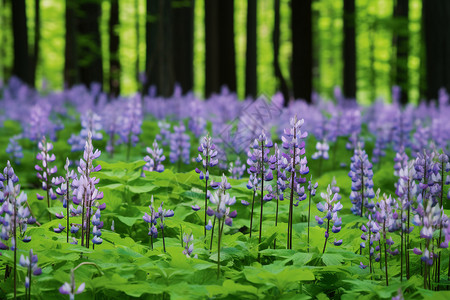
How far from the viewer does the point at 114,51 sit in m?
19.9

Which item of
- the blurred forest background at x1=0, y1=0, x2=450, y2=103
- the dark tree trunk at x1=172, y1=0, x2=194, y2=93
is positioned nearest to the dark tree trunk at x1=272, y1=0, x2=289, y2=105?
the blurred forest background at x1=0, y1=0, x2=450, y2=103

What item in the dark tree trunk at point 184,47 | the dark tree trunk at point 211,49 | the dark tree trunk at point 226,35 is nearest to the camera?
the dark tree trunk at point 226,35

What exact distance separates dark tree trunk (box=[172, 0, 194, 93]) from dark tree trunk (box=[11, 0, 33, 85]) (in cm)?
448

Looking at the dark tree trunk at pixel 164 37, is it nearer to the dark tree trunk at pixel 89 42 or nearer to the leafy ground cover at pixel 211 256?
the leafy ground cover at pixel 211 256

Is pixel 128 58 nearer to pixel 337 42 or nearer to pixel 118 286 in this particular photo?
pixel 337 42

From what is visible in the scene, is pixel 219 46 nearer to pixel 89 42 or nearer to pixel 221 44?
pixel 221 44

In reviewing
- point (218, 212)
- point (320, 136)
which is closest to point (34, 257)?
point (218, 212)

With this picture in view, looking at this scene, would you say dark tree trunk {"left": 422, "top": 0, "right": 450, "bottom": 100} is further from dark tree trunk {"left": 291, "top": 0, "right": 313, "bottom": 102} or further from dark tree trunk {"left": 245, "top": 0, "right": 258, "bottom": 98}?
dark tree trunk {"left": 245, "top": 0, "right": 258, "bottom": 98}

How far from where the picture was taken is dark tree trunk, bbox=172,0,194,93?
617 inches

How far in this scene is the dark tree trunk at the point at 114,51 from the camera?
19.2 metres

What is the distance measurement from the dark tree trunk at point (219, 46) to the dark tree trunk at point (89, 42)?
17.8ft

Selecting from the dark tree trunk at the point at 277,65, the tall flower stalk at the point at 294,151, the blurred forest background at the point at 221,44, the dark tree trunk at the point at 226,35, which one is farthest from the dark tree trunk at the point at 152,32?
the tall flower stalk at the point at 294,151

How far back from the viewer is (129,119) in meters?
5.87

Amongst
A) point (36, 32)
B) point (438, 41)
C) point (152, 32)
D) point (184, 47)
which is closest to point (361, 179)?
point (152, 32)
